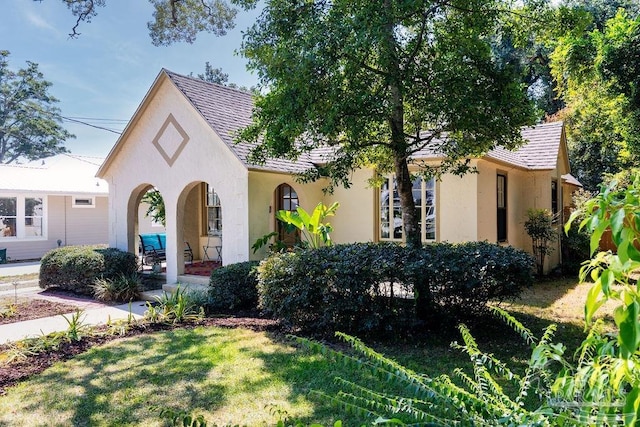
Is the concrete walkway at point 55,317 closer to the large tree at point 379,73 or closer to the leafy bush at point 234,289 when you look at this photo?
the leafy bush at point 234,289

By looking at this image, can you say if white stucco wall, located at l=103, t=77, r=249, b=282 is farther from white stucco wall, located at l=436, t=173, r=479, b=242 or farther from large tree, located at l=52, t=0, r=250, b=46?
white stucco wall, located at l=436, t=173, r=479, b=242

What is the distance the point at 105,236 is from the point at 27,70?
2705 cm

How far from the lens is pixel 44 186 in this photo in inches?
874

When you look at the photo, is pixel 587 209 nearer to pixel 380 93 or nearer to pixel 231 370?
pixel 231 370

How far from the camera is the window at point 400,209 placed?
13133 millimetres

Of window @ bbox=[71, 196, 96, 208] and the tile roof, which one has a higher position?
the tile roof

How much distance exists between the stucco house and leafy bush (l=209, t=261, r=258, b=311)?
54.6 inches

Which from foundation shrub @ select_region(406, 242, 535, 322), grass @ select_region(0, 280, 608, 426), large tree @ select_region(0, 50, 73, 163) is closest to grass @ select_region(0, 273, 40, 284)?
grass @ select_region(0, 280, 608, 426)

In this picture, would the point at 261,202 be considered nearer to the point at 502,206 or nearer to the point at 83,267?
the point at 83,267

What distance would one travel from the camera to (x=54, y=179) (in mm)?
23812

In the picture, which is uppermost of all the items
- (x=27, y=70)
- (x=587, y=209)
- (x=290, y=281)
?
(x=27, y=70)

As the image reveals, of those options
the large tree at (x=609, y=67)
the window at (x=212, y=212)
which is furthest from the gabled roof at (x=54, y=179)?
the large tree at (x=609, y=67)

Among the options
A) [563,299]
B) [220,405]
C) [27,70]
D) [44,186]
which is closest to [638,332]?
[220,405]

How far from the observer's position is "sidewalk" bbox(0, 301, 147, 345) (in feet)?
27.4
